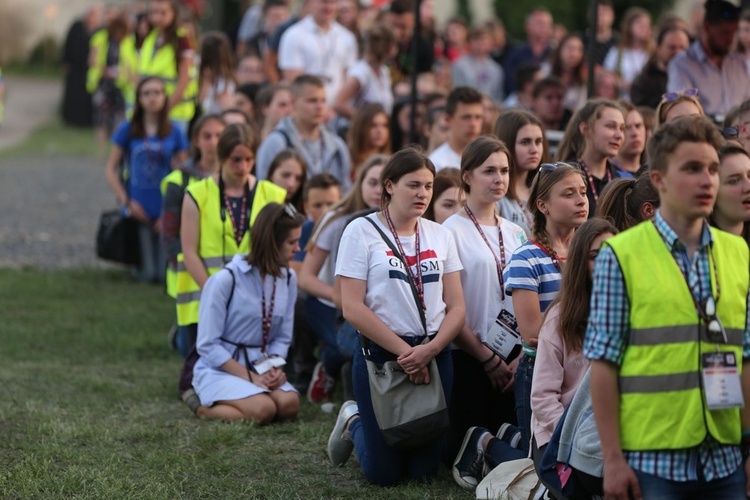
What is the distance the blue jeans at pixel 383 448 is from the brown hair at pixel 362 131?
3663 millimetres

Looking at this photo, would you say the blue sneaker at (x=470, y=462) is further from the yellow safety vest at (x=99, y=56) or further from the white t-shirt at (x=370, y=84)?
the yellow safety vest at (x=99, y=56)

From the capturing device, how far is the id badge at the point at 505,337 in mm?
5898

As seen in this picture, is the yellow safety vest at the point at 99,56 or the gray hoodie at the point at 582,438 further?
the yellow safety vest at the point at 99,56

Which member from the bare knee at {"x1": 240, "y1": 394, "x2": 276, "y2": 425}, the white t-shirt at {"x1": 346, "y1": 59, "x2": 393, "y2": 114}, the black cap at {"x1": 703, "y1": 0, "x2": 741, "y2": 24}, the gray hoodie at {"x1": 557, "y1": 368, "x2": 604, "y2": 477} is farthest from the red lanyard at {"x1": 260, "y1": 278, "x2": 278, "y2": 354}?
the white t-shirt at {"x1": 346, "y1": 59, "x2": 393, "y2": 114}

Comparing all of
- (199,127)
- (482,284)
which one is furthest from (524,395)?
(199,127)

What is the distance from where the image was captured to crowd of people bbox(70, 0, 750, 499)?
374 cm

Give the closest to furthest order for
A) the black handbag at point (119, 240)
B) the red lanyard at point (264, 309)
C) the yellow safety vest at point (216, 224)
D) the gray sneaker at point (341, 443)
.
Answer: the gray sneaker at point (341, 443) < the red lanyard at point (264, 309) < the yellow safety vest at point (216, 224) < the black handbag at point (119, 240)

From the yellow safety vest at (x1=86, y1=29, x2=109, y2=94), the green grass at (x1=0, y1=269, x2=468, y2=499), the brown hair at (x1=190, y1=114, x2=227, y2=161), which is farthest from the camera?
the yellow safety vest at (x1=86, y1=29, x2=109, y2=94)

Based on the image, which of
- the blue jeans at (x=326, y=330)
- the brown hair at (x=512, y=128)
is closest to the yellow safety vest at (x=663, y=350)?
the brown hair at (x=512, y=128)

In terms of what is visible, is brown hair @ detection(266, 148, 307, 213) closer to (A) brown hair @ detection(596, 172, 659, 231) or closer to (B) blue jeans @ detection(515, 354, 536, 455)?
(B) blue jeans @ detection(515, 354, 536, 455)

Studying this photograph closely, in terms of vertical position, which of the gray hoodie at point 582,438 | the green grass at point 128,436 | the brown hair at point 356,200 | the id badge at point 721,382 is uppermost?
the brown hair at point 356,200

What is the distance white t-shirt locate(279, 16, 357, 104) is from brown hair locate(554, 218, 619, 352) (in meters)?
7.36

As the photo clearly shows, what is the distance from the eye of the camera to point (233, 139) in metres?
7.50

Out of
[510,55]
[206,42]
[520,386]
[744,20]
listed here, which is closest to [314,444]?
[520,386]
